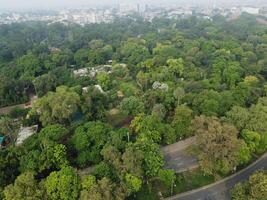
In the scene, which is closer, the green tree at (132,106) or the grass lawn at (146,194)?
the grass lawn at (146,194)

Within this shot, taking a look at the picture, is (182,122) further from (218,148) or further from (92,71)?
(92,71)

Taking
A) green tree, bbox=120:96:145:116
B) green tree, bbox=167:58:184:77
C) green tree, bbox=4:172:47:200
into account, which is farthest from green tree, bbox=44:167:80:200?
green tree, bbox=167:58:184:77

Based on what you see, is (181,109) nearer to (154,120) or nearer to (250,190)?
(154,120)

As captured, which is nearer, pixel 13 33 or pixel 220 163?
pixel 220 163

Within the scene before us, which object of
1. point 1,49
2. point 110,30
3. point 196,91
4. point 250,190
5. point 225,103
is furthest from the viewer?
point 110,30

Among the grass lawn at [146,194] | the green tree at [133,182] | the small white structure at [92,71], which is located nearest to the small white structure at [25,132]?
the green tree at [133,182]

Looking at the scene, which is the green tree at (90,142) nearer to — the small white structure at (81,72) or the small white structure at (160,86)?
the small white structure at (160,86)

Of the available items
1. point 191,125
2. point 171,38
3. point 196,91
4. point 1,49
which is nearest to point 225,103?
point 196,91
